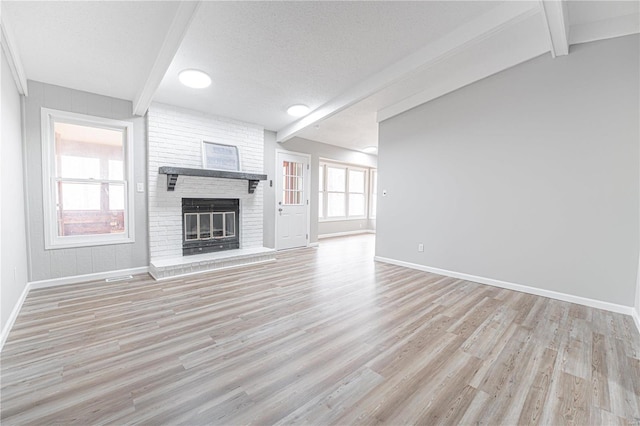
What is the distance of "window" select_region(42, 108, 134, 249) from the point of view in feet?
11.4

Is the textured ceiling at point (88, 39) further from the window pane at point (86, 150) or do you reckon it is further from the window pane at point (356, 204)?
the window pane at point (356, 204)

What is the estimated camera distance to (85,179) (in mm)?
3736

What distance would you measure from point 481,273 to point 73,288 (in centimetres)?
539

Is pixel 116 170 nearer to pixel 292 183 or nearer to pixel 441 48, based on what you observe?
pixel 292 183

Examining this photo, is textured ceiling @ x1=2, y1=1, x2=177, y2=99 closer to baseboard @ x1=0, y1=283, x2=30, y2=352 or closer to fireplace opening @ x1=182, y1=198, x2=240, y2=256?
fireplace opening @ x1=182, y1=198, x2=240, y2=256

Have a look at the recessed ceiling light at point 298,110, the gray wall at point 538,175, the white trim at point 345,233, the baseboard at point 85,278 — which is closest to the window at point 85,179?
the baseboard at point 85,278

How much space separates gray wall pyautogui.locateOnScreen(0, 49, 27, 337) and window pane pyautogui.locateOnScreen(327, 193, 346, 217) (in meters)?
6.50

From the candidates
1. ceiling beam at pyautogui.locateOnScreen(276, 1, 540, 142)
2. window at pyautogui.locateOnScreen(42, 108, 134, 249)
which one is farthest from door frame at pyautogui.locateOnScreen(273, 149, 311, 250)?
window at pyautogui.locateOnScreen(42, 108, 134, 249)

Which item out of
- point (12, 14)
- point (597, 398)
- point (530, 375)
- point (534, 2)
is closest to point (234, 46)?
point (12, 14)

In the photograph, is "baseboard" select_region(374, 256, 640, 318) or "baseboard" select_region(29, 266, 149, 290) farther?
"baseboard" select_region(29, 266, 149, 290)

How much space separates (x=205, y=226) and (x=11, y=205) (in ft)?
7.95

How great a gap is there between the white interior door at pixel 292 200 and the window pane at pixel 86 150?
2.83m

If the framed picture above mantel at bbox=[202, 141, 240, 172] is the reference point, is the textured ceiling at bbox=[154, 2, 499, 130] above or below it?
above

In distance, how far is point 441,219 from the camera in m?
4.27
